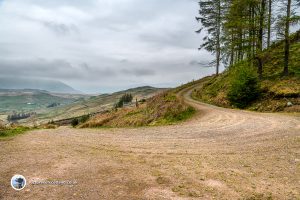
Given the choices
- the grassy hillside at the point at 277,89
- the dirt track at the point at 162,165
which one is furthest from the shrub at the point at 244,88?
the dirt track at the point at 162,165

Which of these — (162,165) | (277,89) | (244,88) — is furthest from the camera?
(244,88)

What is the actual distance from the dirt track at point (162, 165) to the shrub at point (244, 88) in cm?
1331

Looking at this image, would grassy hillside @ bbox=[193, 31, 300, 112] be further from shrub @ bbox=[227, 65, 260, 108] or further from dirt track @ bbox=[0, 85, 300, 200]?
dirt track @ bbox=[0, 85, 300, 200]

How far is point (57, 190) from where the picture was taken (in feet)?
27.6

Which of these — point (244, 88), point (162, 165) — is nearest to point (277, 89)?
point (244, 88)

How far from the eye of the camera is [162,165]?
10.8m

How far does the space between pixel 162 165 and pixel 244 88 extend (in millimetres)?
22512

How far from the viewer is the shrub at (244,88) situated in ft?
98.9

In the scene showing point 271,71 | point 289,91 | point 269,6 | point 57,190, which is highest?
point 269,6

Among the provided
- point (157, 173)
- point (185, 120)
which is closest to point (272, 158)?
point (157, 173)

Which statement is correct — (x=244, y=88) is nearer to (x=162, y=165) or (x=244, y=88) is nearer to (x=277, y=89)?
(x=277, y=89)

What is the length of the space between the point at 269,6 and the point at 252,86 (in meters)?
11.2

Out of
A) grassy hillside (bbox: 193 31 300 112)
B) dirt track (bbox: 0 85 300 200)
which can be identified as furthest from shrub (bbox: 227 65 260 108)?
dirt track (bbox: 0 85 300 200)

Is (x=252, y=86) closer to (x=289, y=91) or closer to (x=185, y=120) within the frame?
(x=289, y=91)
